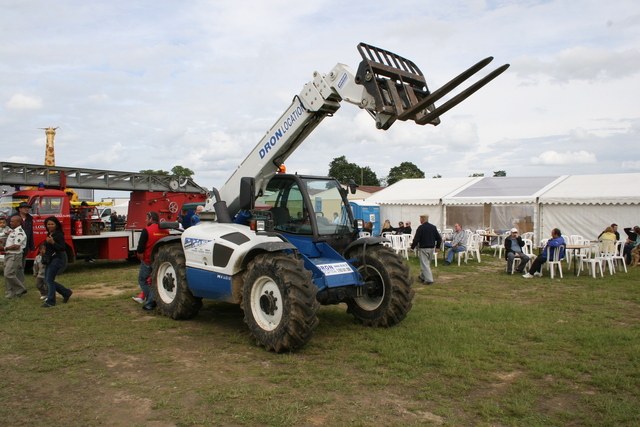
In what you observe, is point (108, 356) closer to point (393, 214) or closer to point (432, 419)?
point (432, 419)

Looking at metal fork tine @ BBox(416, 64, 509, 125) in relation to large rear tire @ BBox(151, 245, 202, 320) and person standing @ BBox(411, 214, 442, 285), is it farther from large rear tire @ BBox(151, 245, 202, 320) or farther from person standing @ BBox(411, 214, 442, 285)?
person standing @ BBox(411, 214, 442, 285)

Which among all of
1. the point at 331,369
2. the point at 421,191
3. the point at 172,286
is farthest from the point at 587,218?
the point at 331,369

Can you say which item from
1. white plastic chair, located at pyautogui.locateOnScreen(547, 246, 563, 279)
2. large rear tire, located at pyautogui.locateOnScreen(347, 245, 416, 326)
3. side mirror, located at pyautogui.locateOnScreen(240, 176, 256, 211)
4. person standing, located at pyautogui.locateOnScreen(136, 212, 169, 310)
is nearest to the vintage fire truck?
person standing, located at pyautogui.locateOnScreen(136, 212, 169, 310)

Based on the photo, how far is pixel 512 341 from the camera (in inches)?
240

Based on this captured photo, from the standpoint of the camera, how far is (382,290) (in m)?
6.75

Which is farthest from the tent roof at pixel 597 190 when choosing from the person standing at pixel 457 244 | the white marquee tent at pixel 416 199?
the person standing at pixel 457 244

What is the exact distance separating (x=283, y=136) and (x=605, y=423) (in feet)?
16.2

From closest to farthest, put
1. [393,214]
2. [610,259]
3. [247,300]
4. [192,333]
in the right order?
[247,300]
[192,333]
[610,259]
[393,214]

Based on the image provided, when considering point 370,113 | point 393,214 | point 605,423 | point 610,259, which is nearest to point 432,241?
point 610,259

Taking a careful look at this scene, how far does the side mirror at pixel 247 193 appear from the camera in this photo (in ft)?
21.1

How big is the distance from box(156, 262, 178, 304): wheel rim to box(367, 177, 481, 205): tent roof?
14.4 meters

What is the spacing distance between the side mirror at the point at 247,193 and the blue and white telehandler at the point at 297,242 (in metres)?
0.01

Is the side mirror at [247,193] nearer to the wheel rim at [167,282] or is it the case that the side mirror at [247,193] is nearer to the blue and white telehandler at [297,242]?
the blue and white telehandler at [297,242]

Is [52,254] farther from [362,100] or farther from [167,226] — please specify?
[362,100]
